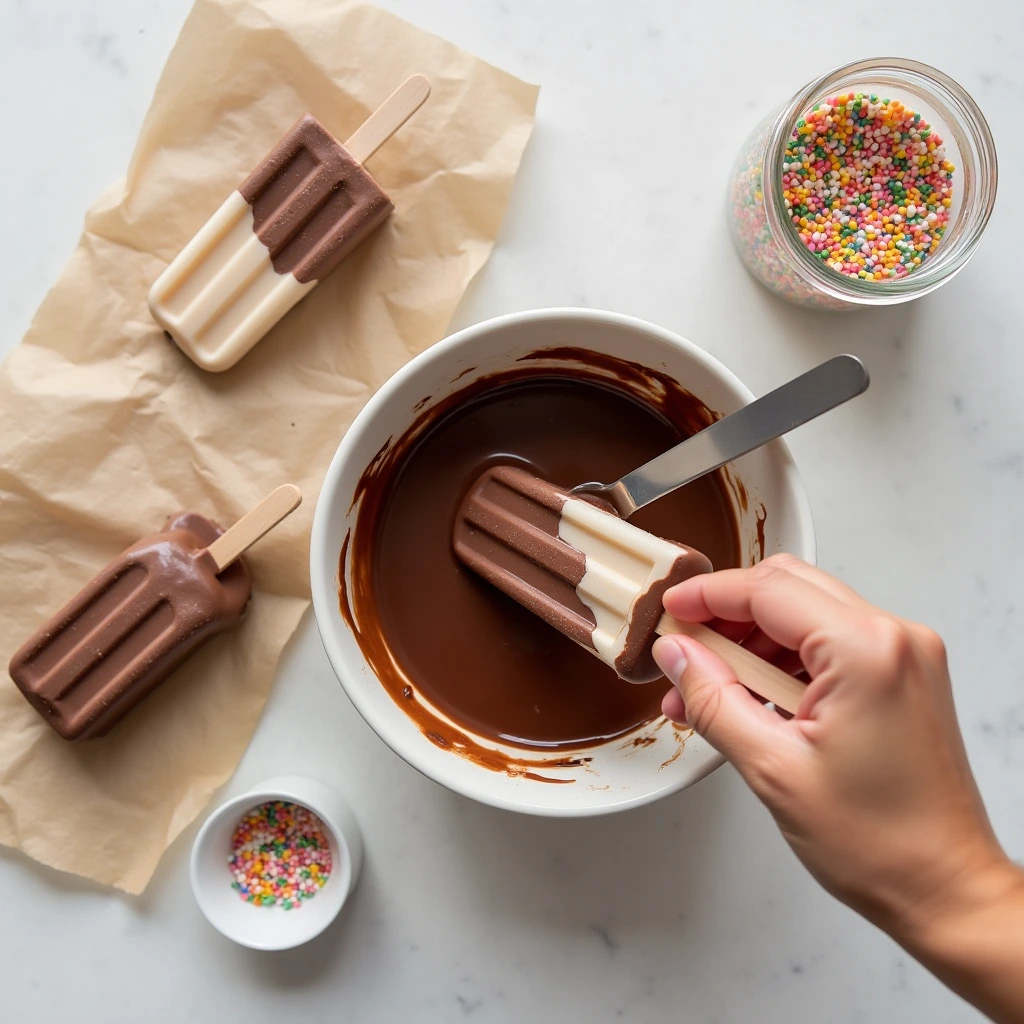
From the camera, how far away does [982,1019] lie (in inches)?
62.4

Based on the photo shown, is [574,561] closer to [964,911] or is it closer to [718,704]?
[718,704]

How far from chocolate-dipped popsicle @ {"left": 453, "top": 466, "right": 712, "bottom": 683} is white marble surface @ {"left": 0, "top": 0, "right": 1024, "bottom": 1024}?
1.11 ft

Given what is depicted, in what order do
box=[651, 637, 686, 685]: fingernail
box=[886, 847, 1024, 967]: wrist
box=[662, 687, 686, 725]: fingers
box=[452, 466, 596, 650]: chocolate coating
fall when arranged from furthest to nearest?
1. box=[452, 466, 596, 650]: chocolate coating
2. box=[662, 687, 686, 725]: fingers
3. box=[651, 637, 686, 685]: fingernail
4. box=[886, 847, 1024, 967]: wrist

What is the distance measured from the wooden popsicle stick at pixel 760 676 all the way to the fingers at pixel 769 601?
36mm

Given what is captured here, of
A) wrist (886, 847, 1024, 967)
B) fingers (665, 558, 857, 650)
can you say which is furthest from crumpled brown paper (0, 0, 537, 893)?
wrist (886, 847, 1024, 967)

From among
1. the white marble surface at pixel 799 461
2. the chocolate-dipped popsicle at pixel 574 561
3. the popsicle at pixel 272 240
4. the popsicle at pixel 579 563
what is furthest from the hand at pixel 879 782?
the popsicle at pixel 272 240

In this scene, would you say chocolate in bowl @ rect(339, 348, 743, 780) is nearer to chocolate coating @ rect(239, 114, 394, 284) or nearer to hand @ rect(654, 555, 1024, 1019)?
chocolate coating @ rect(239, 114, 394, 284)

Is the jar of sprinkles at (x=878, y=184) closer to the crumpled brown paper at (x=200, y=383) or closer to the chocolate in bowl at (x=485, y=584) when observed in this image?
the chocolate in bowl at (x=485, y=584)

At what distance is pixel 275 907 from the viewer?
1520mm

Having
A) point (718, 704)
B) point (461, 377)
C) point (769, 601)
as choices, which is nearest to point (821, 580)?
point (769, 601)

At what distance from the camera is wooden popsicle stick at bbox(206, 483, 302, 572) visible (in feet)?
4.56

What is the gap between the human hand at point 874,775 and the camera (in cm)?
99

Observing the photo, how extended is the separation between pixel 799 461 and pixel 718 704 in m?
0.65

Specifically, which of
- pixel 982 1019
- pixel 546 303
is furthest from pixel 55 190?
pixel 982 1019
